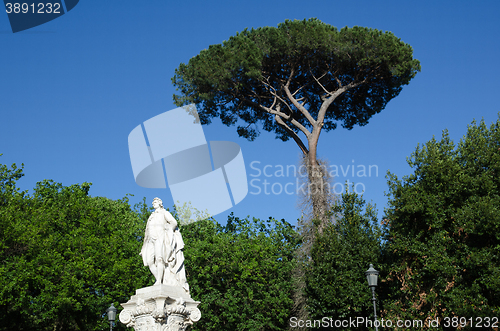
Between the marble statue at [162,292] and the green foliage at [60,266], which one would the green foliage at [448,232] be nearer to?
the marble statue at [162,292]

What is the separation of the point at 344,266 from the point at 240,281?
4.67 metres


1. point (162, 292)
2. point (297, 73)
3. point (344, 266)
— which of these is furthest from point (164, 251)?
point (297, 73)

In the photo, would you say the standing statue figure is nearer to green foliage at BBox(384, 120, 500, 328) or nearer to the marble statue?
the marble statue

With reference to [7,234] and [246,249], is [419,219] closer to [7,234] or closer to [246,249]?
[246,249]

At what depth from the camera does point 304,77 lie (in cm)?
2208

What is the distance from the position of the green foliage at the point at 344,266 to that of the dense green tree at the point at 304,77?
5.19 ft

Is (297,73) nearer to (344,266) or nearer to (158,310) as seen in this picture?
(344,266)

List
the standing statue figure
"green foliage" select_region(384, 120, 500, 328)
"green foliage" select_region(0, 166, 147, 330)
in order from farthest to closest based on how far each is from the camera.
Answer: "green foliage" select_region(0, 166, 147, 330) < "green foliage" select_region(384, 120, 500, 328) < the standing statue figure

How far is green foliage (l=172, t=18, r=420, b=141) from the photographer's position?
20.5 meters

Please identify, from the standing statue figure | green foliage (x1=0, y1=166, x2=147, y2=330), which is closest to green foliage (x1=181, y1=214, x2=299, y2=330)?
green foliage (x1=0, y1=166, x2=147, y2=330)

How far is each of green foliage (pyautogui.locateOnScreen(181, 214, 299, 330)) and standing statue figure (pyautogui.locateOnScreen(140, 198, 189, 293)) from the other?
8.83 metres

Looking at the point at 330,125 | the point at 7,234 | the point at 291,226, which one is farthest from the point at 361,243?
the point at 7,234

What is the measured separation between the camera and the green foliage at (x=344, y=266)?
16938mm

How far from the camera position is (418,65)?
21.4 meters
